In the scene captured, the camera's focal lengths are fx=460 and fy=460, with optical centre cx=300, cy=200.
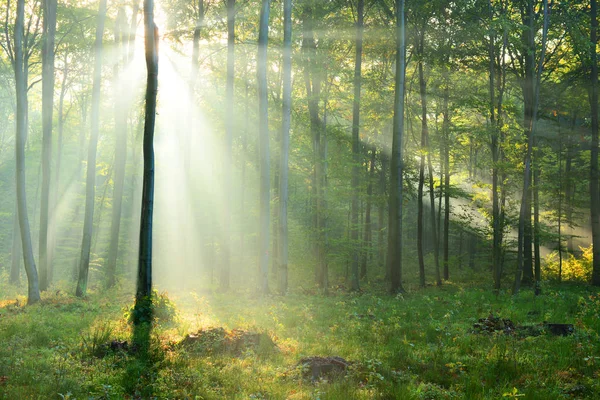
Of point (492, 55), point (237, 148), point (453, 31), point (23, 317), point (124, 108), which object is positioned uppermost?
point (453, 31)

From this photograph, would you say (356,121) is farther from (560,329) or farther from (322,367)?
(322,367)

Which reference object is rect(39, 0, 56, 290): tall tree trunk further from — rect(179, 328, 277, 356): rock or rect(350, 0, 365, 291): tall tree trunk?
rect(350, 0, 365, 291): tall tree trunk

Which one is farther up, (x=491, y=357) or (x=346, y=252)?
(x=491, y=357)

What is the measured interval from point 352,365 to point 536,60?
18.9 m

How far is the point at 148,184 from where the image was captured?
10.1 m

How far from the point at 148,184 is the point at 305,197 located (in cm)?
1294

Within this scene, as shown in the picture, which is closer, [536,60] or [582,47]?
[582,47]

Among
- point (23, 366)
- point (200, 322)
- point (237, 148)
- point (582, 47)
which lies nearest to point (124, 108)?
point (237, 148)

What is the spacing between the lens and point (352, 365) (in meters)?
6.61

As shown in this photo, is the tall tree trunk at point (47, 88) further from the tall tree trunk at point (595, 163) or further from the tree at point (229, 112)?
the tall tree trunk at point (595, 163)

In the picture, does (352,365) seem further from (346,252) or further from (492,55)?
(492,55)

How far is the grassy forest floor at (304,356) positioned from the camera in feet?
18.1

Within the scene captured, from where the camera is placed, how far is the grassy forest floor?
5.52m

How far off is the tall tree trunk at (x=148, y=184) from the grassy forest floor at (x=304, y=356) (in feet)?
2.61
